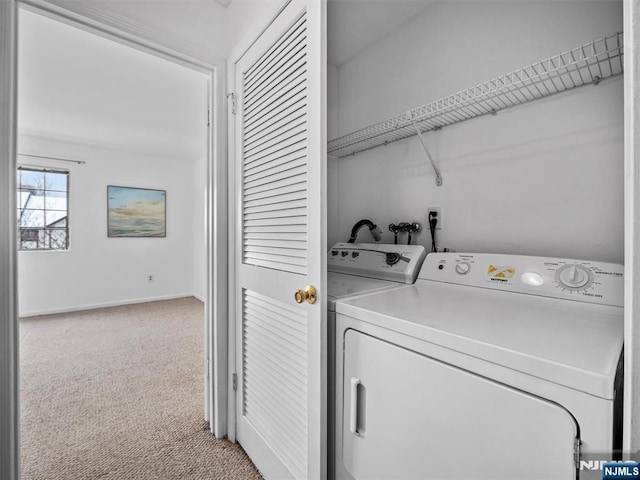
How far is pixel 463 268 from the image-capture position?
1.29m

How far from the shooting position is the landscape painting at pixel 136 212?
15.3 feet

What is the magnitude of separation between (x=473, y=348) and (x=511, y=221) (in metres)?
Answer: 0.92

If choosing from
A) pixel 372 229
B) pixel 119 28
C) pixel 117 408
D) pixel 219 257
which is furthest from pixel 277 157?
pixel 117 408

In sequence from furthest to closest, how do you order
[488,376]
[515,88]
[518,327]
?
[515,88], [518,327], [488,376]

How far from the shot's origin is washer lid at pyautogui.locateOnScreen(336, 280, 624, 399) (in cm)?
57

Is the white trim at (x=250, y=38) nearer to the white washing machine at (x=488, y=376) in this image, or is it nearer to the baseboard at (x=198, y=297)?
the white washing machine at (x=488, y=376)

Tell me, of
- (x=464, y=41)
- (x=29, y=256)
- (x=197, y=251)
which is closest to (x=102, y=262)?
(x=29, y=256)

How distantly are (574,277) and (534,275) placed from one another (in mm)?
119

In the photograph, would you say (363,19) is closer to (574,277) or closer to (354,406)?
(574,277)

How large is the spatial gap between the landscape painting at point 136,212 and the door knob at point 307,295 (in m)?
4.84

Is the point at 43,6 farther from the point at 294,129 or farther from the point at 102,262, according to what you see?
the point at 102,262

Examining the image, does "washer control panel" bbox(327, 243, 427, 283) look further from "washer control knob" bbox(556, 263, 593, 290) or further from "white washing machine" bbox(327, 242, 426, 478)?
"washer control knob" bbox(556, 263, 593, 290)

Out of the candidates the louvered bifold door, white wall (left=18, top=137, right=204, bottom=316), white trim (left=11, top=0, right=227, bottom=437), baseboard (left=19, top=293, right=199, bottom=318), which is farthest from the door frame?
white wall (left=18, top=137, right=204, bottom=316)

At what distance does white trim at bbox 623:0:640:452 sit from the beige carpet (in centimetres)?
155
